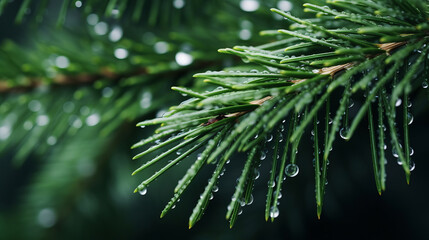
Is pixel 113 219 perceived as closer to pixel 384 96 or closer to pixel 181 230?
pixel 181 230

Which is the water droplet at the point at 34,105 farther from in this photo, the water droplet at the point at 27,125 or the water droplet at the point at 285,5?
the water droplet at the point at 285,5

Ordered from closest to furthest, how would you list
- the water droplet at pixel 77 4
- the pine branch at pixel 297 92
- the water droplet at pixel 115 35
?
the pine branch at pixel 297 92, the water droplet at pixel 77 4, the water droplet at pixel 115 35

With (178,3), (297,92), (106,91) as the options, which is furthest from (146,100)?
(297,92)

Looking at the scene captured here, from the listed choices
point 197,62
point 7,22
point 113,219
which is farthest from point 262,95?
point 7,22

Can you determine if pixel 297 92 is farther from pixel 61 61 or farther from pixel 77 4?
pixel 61 61

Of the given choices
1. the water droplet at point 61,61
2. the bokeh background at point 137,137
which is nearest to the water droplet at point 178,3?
the bokeh background at point 137,137

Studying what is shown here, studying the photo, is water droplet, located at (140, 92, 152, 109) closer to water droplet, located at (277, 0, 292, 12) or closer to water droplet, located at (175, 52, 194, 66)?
water droplet, located at (175, 52, 194, 66)

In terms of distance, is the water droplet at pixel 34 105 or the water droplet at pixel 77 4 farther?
the water droplet at pixel 34 105
